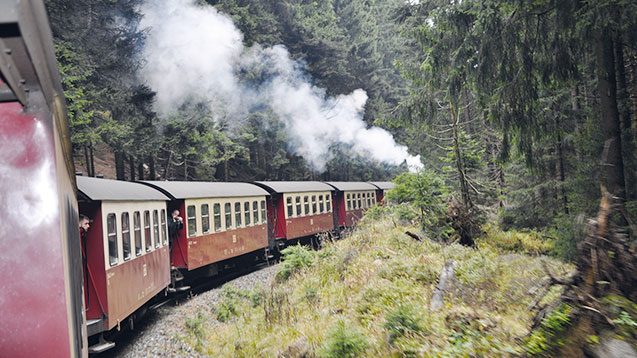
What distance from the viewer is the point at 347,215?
79.8 feet

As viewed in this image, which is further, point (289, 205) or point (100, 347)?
point (289, 205)

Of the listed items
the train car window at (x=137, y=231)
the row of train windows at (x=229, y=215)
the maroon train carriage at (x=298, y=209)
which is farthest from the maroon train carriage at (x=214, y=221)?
the train car window at (x=137, y=231)

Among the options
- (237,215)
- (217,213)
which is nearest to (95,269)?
(217,213)

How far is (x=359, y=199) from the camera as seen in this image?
26.0m

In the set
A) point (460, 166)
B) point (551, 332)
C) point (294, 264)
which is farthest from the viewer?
point (460, 166)

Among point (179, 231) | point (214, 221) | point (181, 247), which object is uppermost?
point (214, 221)

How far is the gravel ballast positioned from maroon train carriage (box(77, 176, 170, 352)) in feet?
1.82

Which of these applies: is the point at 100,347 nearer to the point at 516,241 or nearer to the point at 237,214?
the point at 237,214

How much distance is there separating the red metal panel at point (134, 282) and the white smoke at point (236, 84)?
9.83 meters

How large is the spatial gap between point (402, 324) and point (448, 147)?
10.5 m

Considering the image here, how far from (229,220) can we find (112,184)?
6422mm

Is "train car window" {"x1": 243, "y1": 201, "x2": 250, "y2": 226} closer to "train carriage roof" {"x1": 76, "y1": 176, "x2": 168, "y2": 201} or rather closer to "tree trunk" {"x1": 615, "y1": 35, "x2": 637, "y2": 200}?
"train carriage roof" {"x1": 76, "y1": 176, "x2": 168, "y2": 201}

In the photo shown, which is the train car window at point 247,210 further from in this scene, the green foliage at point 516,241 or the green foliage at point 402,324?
the green foliage at point 402,324

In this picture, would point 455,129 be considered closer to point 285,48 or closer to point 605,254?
point 605,254
